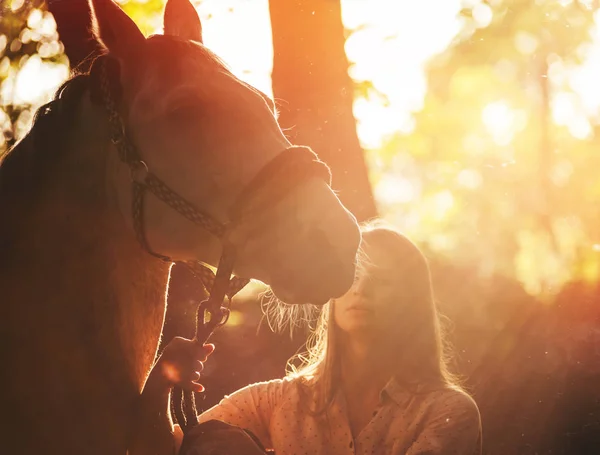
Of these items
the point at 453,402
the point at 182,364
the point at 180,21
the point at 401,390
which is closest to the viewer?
the point at 182,364

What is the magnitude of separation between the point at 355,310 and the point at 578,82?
13.8 metres

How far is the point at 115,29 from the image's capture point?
203 cm

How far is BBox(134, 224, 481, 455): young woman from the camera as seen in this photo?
287 cm

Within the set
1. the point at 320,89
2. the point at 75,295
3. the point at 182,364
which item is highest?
the point at 75,295

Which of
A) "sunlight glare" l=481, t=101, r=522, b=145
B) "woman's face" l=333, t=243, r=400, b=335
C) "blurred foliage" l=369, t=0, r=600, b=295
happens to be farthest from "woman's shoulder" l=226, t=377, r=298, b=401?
"sunlight glare" l=481, t=101, r=522, b=145

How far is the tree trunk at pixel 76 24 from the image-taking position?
2.02m

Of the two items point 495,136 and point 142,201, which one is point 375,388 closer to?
point 142,201

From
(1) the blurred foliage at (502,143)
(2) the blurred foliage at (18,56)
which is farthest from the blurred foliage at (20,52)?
(1) the blurred foliage at (502,143)

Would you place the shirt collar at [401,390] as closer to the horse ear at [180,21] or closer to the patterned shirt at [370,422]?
the patterned shirt at [370,422]

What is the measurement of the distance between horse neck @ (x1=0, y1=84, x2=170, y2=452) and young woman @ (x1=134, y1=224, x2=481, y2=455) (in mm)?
1114

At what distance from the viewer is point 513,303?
5.98 metres

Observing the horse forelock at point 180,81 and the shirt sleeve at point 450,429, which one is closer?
the horse forelock at point 180,81

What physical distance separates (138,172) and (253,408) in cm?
156

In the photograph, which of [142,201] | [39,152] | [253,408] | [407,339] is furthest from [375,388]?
[39,152]
